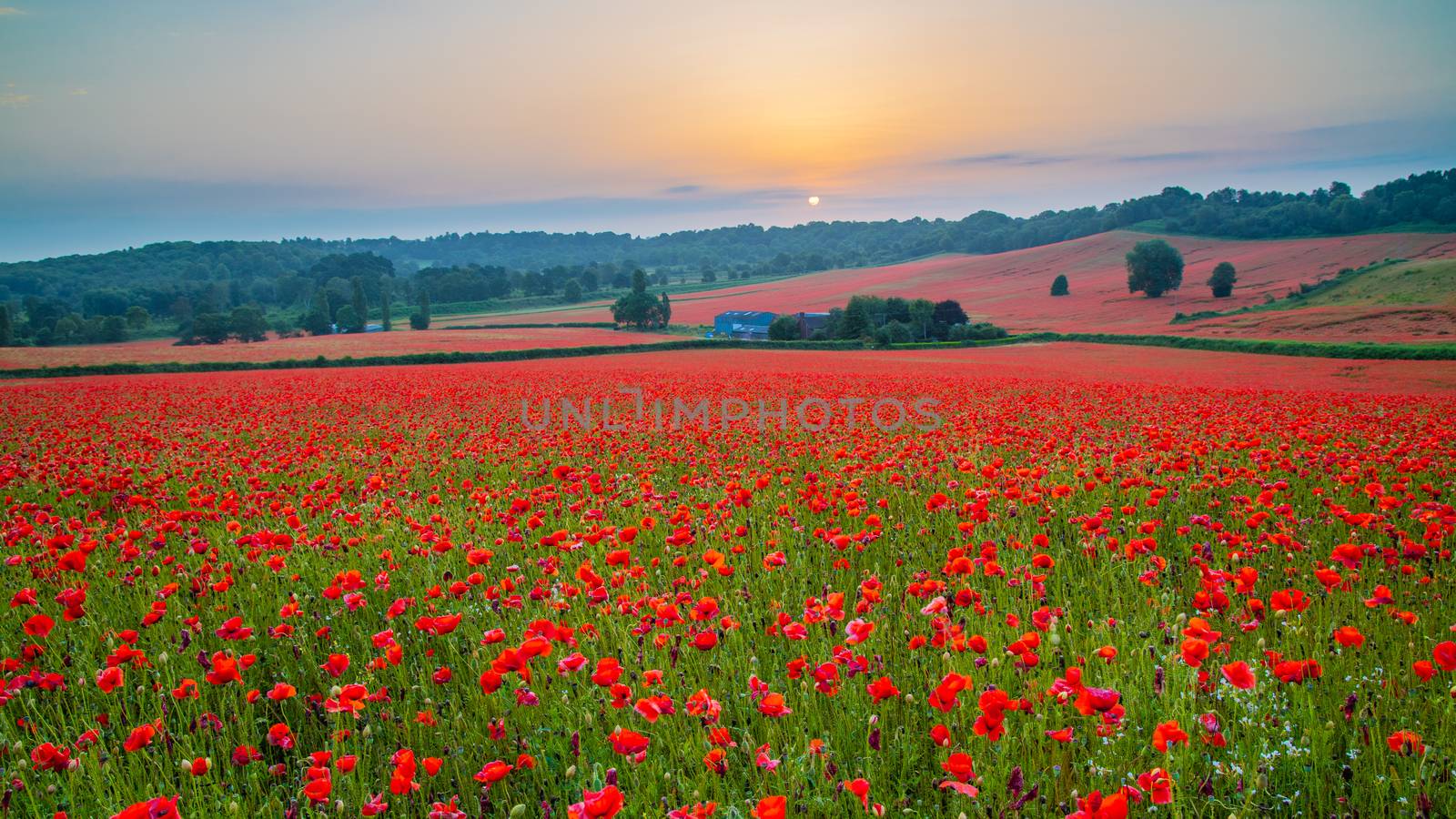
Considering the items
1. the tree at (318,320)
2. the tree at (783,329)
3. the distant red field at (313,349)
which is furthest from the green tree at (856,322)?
the tree at (318,320)

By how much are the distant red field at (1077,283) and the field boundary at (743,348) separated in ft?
15.0

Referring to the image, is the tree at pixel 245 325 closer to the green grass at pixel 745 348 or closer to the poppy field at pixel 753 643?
the green grass at pixel 745 348

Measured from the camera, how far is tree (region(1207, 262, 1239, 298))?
7819 centimetres

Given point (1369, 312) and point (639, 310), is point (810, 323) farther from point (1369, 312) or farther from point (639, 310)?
point (1369, 312)

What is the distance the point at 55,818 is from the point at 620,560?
2.11 meters

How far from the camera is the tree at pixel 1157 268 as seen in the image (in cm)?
8419

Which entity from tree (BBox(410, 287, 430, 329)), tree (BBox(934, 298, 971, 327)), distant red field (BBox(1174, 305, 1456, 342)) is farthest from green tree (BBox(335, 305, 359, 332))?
distant red field (BBox(1174, 305, 1456, 342))

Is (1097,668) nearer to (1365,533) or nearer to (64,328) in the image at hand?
(1365,533)

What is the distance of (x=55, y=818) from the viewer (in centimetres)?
223

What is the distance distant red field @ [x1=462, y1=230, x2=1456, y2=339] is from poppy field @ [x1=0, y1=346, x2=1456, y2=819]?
57187mm

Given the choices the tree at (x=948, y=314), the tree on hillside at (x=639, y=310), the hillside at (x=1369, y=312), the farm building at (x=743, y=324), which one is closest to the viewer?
the hillside at (x=1369, y=312)

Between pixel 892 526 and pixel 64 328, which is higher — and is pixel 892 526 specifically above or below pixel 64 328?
below

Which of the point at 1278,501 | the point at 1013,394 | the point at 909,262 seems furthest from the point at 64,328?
the point at 909,262

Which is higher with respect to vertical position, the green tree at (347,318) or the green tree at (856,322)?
the green tree at (347,318)
